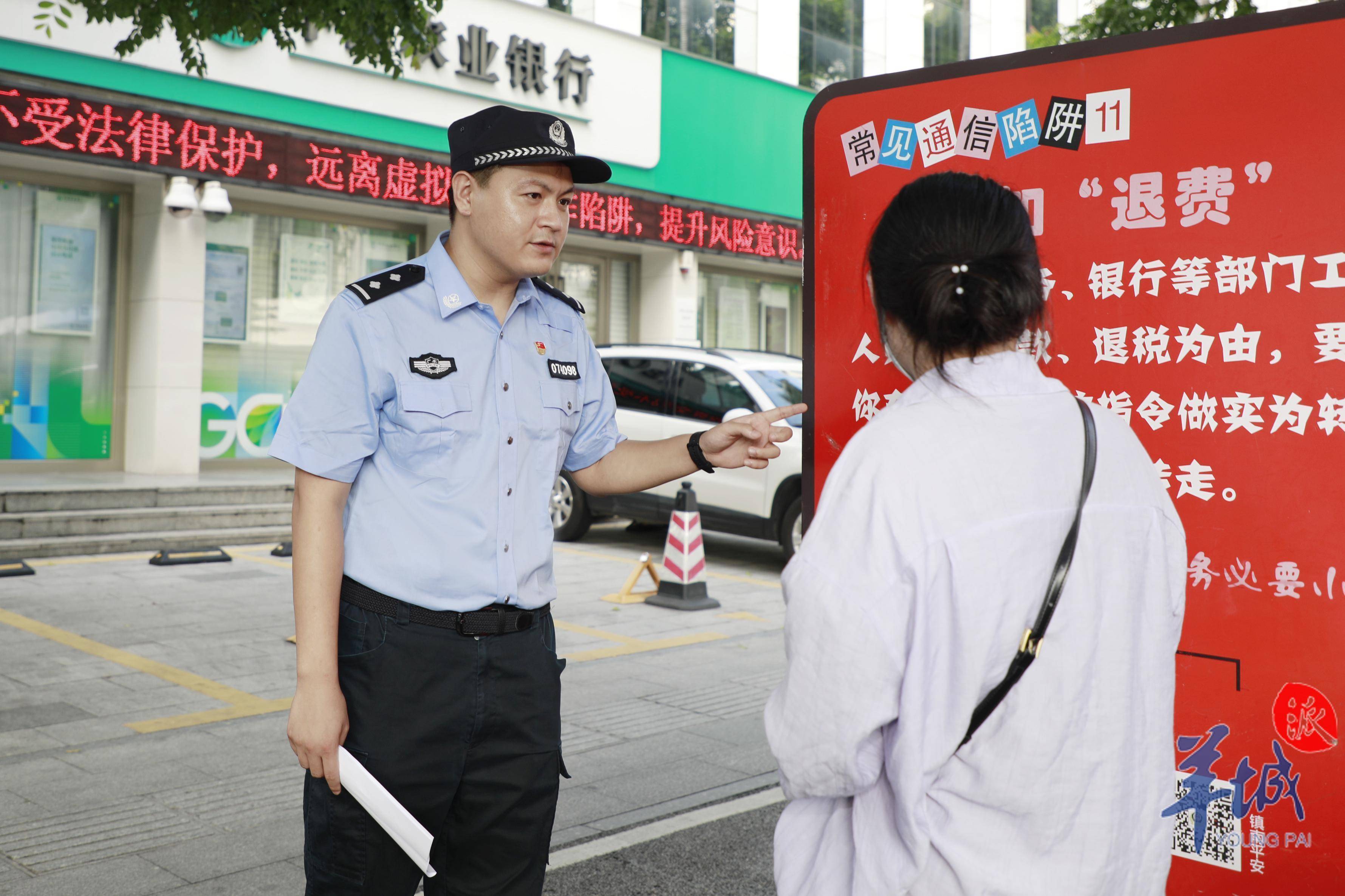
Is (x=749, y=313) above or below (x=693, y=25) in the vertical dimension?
below

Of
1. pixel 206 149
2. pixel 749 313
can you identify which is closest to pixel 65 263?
pixel 206 149

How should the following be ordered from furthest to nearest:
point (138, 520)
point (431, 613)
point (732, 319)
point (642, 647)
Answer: point (732, 319)
point (138, 520)
point (642, 647)
point (431, 613)

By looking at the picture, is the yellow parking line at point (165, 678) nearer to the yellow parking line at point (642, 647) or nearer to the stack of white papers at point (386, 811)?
the yellow parking line at point (642, 647)

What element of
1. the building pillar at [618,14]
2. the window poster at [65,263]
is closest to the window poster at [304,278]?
the window poster at [65,263]

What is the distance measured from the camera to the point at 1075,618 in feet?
5.00

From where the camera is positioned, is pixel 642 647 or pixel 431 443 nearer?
pixel 431 443

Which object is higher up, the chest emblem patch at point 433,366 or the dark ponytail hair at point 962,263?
the dark ponytail hair at point 962,263

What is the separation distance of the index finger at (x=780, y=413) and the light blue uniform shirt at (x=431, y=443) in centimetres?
47

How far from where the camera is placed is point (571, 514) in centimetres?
1182

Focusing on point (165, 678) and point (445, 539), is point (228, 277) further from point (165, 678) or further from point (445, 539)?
point (445, 539)

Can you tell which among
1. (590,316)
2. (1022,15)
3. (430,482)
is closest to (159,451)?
(590,316)

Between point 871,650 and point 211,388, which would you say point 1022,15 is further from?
point 871,650

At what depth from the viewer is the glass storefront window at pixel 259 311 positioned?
1284cm

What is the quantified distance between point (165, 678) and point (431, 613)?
4425 mm
